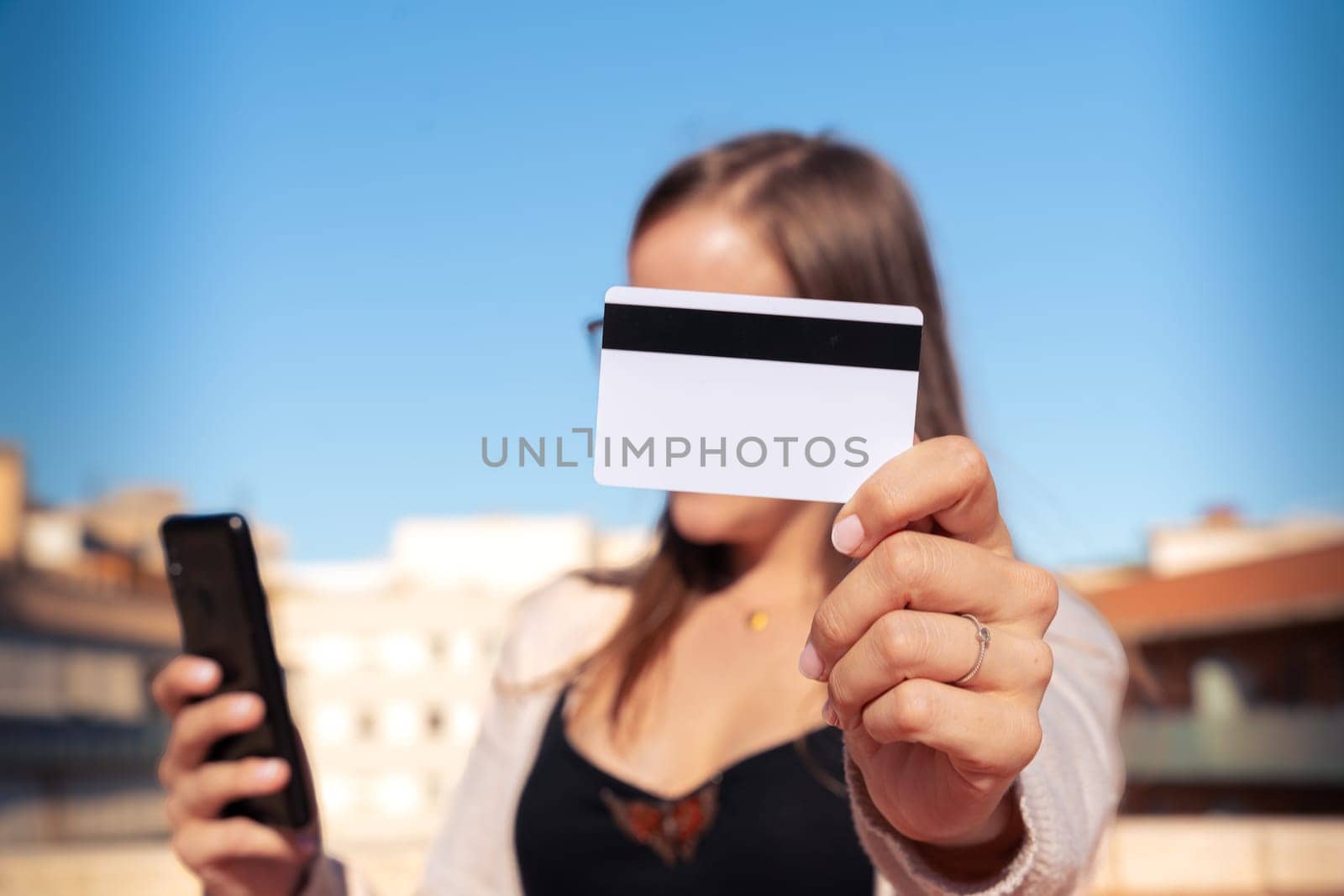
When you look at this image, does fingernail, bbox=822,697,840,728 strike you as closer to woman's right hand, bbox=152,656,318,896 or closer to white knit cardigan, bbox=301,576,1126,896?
white knit cardigan, bbox=301,576,1126,896

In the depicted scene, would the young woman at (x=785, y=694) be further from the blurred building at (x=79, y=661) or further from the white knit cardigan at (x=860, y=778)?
the blurred building at (x=79, y=661)

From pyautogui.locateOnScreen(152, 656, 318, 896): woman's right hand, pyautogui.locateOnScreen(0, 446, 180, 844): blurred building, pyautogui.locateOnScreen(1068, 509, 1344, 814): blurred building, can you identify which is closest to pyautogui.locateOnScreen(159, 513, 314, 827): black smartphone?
pyautogui.locateOnScreen(152, 656, 318, 896): woman's right hand

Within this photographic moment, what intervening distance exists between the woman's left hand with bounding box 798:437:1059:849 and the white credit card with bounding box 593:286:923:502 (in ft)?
0.15

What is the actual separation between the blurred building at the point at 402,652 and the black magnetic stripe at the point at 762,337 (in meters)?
45.8

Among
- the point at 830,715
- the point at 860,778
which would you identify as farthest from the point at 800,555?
the point at 830,715

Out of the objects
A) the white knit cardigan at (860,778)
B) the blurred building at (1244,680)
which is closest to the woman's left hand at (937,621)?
the white knit cardigan at (860,778)

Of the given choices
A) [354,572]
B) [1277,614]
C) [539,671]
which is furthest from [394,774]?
[539,671]

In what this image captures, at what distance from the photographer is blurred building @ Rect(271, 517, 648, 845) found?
47.5 meters

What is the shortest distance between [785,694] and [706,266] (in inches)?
23.7

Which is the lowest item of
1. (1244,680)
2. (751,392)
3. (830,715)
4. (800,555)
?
(1244,680)

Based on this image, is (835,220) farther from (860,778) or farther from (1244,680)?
(1244,680)

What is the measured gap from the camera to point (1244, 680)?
83.5 feet

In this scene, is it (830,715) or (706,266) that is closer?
(830,715)

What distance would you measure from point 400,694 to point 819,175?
50774 mm
